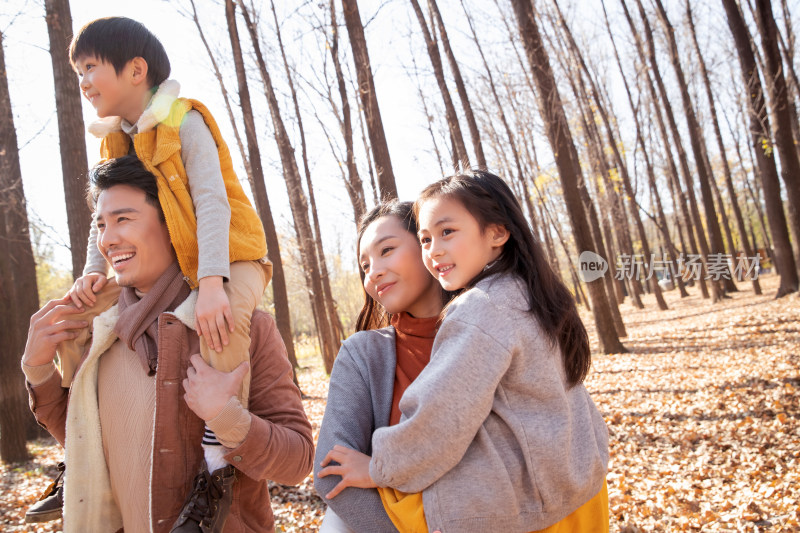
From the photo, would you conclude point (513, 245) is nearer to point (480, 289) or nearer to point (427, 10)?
point (480, 289)

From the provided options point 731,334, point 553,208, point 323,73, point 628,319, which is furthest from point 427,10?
point 553,208

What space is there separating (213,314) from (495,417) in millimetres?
941

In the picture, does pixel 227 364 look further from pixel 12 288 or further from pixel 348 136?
pixel 348 136

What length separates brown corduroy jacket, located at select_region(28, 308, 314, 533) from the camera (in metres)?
1.62

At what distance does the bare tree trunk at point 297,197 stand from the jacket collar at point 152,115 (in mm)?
10257

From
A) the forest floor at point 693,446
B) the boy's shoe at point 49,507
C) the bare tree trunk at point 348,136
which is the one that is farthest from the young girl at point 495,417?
the bare tree trunk at point 348,136

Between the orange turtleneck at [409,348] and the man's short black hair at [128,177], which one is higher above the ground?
the man's short black hair at [128,177]

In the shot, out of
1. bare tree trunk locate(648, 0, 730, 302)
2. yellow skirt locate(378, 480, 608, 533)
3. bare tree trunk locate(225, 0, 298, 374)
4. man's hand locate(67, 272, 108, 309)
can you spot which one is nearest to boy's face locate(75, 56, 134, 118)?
man's hand locate(67, 272, 108, 309)

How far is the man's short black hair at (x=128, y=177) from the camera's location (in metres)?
1.84

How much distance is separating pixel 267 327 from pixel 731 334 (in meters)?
10.8

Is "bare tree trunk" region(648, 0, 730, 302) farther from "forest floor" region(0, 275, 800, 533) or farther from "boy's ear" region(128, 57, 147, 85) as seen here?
"boy's ear" region(128, 57, 147, 85)

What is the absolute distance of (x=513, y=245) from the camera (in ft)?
6.06

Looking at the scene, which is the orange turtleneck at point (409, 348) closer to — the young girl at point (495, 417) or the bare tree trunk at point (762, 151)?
the young girl at point (495, 417)

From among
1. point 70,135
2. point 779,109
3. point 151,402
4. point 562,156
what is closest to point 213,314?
point 151,402
